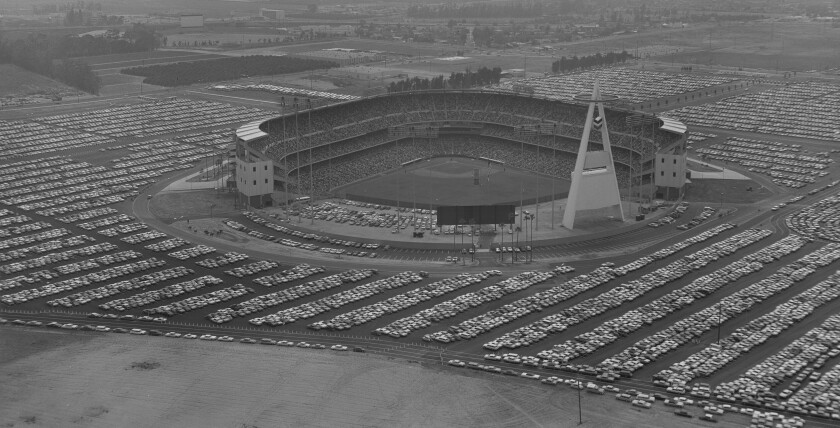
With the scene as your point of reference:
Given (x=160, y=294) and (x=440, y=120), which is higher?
(x=440, y=120)

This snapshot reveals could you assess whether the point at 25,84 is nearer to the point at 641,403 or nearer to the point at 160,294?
the point at 160,294

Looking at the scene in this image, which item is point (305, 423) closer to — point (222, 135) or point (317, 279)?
point (317, 279)

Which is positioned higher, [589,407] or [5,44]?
[5,44]

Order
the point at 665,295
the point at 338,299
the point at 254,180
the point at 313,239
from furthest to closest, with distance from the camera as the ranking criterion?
1. the point at 254,180
2. the point at 313,239
3. the point at 665,295
4. the point at 338,299

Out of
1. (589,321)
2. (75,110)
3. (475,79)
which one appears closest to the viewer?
(589,321)

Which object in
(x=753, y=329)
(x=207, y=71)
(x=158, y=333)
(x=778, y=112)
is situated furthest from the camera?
(x=207, y=71)

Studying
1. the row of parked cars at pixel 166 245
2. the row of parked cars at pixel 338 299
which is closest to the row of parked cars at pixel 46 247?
the row of parked cars at pixel 166 245

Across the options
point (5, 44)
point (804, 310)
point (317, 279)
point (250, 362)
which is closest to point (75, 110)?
point (5, 44)

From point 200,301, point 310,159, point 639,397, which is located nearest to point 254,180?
point 310,159
